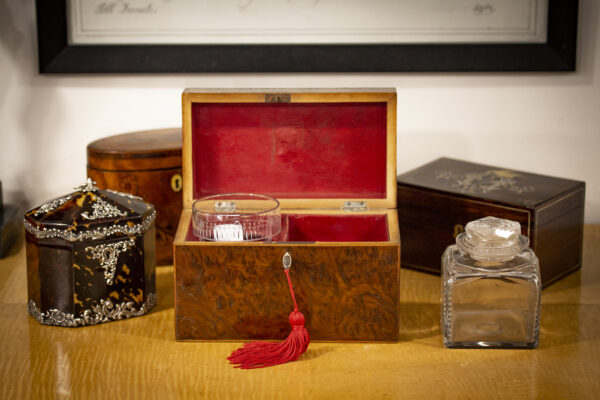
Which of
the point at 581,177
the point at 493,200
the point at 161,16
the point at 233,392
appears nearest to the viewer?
the point at 233,392

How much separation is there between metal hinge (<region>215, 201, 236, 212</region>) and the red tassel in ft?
0.91

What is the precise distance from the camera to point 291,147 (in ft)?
5.90

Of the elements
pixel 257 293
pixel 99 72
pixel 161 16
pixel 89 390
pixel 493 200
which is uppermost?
pixel 161 16

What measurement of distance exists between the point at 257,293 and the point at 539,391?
494 mm

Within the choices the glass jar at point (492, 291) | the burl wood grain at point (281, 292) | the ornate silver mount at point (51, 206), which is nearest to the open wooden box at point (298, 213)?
the burl wood grain at point (281, 292)

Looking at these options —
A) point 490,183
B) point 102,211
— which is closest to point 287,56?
point 490,183

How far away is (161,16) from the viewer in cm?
209

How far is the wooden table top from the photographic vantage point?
139cm

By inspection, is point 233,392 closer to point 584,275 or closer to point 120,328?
point 120,328

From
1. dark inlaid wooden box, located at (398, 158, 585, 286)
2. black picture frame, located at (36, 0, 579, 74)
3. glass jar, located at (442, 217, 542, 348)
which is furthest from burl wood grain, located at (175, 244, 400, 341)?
black picture frame, located at (36, 0, 579, 74)

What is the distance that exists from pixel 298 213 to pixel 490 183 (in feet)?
1.40

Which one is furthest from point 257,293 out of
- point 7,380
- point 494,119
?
point 494,119

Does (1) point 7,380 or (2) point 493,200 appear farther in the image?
(2) point 493,200

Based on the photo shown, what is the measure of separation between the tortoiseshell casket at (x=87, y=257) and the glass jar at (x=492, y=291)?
1.87 ft
